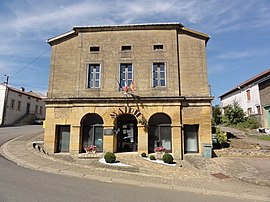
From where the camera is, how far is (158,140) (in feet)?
51.9

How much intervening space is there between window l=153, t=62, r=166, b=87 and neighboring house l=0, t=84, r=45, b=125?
2938cm

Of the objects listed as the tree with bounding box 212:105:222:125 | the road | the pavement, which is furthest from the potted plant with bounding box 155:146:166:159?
the tree with bounding box 212:105:222:125

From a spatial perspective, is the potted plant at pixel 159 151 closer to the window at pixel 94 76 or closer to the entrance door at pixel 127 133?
the entrance door at pixel 127 133

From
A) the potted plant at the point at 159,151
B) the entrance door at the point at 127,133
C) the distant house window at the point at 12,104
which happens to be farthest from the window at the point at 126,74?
the distant house window at the point at 12,104

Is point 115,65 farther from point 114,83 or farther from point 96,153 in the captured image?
point 96,153

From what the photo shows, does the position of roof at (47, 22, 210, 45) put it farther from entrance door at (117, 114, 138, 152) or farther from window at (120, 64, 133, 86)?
entrance door at (117, 114, 138, 152)

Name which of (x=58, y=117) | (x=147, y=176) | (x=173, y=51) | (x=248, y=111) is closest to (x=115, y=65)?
(x=173, y=51)

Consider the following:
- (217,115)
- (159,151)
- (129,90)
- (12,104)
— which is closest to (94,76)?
(129,90)

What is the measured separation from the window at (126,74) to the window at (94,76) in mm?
1882

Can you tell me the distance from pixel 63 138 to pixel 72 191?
10192mm

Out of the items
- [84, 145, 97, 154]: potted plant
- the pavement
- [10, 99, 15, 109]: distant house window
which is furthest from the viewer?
[10, 99, 15, 109]: distant house window

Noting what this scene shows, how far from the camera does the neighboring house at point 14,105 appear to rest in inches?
1373

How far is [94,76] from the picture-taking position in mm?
16875

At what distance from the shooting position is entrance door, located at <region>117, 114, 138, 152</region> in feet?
54.3
